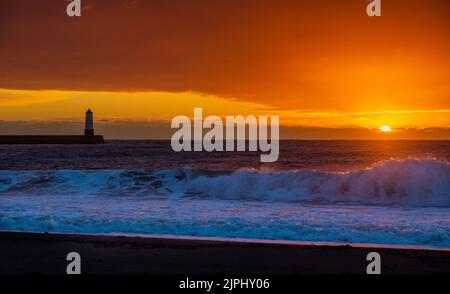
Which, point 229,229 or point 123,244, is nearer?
point 123,244

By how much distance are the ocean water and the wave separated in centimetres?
4

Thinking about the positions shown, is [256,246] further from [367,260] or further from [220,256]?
[367,260]

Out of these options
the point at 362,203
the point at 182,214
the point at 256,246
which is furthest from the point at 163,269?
the point at 362,203

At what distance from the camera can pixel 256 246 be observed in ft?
32.3

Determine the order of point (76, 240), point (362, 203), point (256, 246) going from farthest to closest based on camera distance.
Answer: point (362, 203) < point (76, 240) < point (256, 246)

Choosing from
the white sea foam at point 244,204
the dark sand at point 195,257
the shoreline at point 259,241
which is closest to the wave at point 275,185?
the white sea foam at point 244,204

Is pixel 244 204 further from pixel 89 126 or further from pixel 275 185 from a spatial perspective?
pixel 89 126

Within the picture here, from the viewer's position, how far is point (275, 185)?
23375 millimetres

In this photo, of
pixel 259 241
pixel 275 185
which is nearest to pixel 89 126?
pixel 275 185

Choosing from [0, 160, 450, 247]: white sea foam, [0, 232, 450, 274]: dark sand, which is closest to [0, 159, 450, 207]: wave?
[0, 160, 450, 247]: white sea foam

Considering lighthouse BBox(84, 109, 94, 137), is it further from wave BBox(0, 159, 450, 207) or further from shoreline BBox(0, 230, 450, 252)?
shoreline BBox(0, 230, 450, 252)

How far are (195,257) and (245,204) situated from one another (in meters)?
9.62
